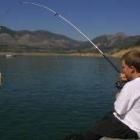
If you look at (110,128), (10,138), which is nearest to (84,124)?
(10,138)

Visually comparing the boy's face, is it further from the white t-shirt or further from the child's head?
the white t-shirt

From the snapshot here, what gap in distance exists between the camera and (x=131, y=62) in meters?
5.91

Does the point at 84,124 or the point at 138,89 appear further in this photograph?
the point at 84,124

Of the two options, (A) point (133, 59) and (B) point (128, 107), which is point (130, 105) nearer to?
(B) point (128, 107)

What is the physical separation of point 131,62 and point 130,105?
0.73m

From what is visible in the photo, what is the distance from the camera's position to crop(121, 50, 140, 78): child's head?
586cm

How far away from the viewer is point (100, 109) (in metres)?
24.5

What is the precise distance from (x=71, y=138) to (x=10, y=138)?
934 centimetres

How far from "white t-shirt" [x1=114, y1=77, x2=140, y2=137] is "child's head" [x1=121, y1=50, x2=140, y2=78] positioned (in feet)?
0.63

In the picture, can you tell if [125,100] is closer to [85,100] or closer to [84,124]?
[84,124]

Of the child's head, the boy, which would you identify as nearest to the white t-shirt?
the boy

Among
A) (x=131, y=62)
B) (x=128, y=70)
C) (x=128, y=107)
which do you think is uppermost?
(x=131, y=62)

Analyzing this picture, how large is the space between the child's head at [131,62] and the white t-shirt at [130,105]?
7.6 inches

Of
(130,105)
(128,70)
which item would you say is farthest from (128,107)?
(128,70)
